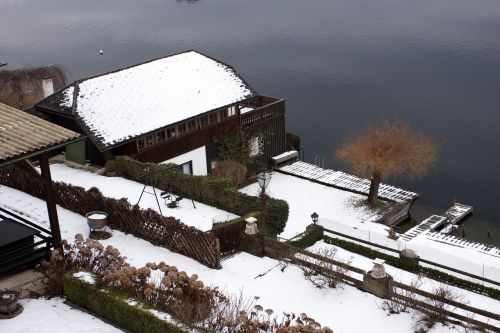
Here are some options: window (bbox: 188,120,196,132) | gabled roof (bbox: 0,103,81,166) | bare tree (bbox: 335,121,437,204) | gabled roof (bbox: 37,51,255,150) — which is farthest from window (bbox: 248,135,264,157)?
gabled roof (bbox: 0,103,81,166)

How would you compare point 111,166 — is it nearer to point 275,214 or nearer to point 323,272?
point 275,214

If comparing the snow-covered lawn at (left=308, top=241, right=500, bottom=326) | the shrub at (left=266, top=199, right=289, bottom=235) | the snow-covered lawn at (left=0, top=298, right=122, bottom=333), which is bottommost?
Answer: the snow-covered lawn at (left=308, top=241, right=500, bottom=326)

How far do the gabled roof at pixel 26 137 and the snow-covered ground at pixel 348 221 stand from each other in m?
14.4

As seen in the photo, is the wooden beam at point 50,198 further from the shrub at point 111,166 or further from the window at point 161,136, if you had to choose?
the window at point 161,136

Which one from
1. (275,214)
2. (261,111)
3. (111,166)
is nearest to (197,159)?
(261,111)

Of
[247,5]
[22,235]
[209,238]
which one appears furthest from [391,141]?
[247,5]

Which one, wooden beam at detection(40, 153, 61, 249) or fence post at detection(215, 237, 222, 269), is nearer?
wooden beam at detection(40, 153, 61, 249)

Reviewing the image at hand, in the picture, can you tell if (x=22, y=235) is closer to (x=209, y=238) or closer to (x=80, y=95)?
(x=209, y=238)

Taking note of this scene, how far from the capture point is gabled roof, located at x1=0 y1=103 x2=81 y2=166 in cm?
1412

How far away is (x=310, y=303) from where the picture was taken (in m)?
16.4

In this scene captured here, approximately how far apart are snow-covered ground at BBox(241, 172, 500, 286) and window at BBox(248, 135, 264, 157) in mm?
1799

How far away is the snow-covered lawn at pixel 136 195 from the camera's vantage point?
894 inches

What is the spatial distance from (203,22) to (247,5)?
8761 millimetres

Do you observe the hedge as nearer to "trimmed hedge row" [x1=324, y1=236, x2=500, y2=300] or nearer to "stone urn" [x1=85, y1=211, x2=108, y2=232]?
"stone urn" [x1=85, y1=211, x2=108, y2=232]
